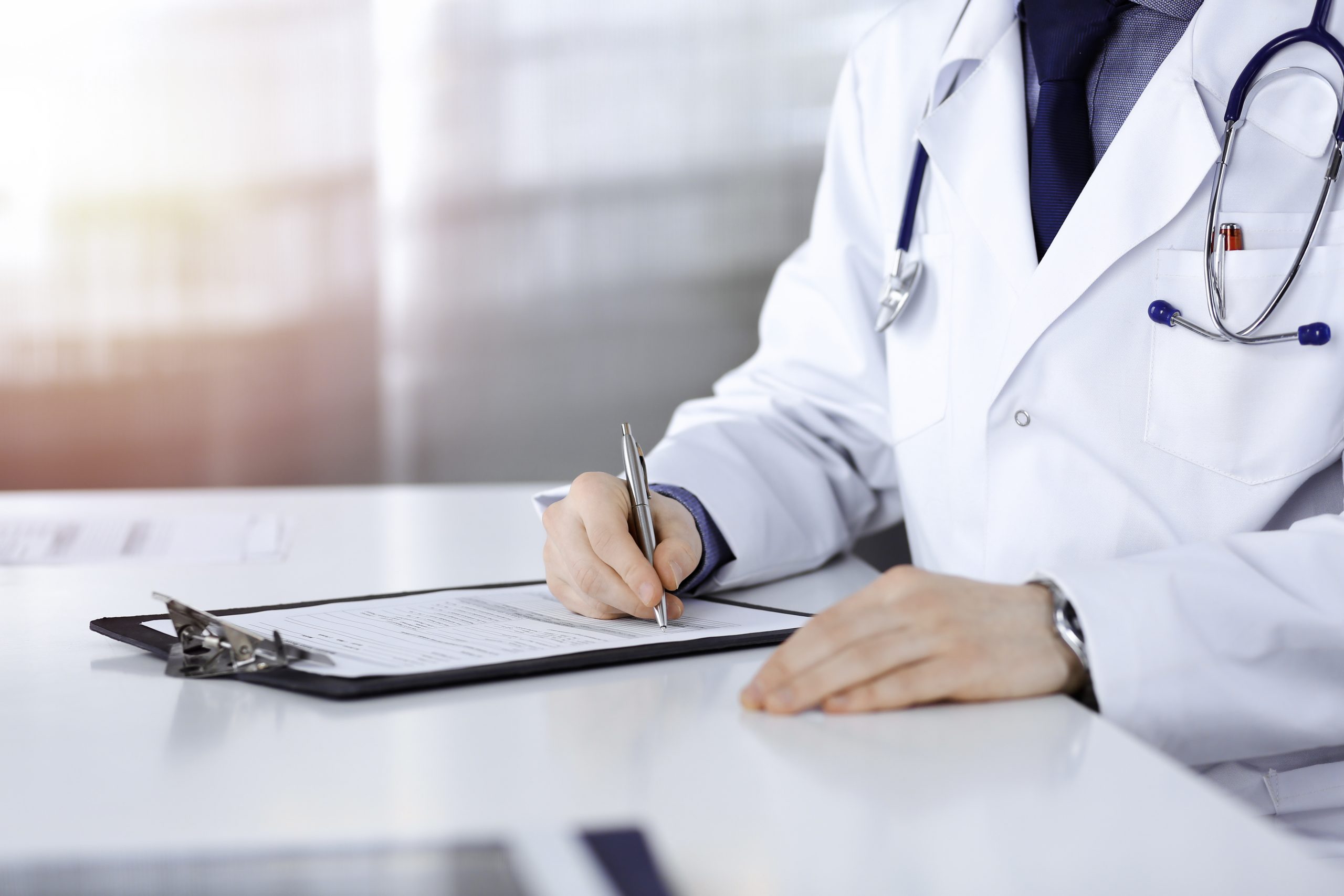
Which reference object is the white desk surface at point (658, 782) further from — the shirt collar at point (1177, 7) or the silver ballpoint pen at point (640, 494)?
the shirt collar at point (1177, 7)

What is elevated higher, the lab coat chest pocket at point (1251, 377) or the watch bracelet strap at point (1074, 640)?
the lab coat chest pocket at point (1251, 377)

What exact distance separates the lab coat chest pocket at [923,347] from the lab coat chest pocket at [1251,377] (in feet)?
0.67

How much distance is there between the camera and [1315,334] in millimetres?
821

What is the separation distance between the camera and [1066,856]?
0.41m

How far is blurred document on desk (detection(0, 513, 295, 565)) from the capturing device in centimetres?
107

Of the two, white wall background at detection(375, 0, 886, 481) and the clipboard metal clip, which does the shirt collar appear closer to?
the clipboard metal clip

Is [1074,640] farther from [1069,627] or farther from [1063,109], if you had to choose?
[1063,109]

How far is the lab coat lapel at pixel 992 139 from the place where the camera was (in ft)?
3.23

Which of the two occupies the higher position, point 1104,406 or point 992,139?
point 992,139

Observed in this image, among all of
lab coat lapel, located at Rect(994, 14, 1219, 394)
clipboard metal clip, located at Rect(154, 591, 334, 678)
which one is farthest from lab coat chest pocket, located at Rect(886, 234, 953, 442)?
clipboard metal clip, located at Rect(154, 591, 334, 678)

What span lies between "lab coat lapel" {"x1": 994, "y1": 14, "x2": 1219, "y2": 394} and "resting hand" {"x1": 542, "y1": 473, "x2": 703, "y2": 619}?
0.35 metres

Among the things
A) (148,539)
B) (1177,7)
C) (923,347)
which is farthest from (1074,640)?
(148,539)

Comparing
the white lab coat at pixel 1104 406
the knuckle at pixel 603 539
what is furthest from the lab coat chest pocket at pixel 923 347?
the knuckle at pixel 603 539

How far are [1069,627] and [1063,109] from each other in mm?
585
